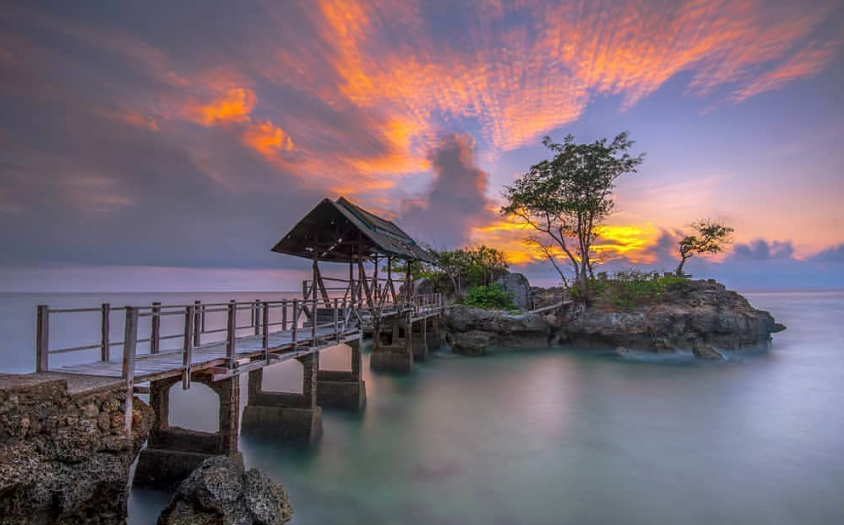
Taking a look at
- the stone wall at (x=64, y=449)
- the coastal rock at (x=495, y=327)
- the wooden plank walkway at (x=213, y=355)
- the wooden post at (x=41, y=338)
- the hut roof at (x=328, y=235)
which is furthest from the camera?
the coastal rock at (x=495, y=327)

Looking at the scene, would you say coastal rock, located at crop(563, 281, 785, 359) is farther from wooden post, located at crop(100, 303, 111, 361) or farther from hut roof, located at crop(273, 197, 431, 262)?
wooden post, located at crop(100, 303, 111, 361)

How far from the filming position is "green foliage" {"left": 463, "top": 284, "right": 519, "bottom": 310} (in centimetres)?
2945

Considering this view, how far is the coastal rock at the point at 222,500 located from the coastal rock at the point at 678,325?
24892 millimetres

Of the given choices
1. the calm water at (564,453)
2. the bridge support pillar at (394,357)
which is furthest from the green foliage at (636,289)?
the bridge support pillar at (394,357)

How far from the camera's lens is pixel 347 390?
1391 cm

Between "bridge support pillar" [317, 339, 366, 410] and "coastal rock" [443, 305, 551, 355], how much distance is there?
1261cm

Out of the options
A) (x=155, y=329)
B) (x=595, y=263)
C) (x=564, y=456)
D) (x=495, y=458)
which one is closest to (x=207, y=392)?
(x=155, y=329)

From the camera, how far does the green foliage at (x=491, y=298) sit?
29.5 metres

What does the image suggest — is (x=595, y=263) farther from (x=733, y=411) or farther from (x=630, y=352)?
(x=733, y=411)

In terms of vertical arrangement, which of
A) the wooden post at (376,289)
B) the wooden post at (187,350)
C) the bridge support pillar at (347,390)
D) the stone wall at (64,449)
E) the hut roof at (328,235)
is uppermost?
the hut roof at (328,235)

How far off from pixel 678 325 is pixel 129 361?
2925 centimetres

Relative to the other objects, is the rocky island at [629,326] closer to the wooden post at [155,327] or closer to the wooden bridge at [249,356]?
the wooden bridge at [249,356]

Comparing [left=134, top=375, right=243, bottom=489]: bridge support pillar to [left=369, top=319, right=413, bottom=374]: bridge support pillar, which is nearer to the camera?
[left=134, top=375, right=243, bottom=489]: bridge support pillar

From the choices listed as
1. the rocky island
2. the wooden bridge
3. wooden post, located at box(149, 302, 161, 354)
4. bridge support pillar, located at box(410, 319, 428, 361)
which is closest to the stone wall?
the wooden bridge
